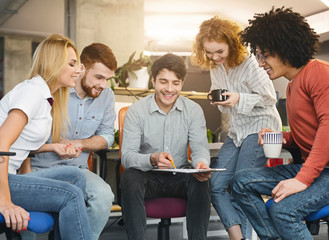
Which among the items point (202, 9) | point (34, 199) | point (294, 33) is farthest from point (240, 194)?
point (202, 9)

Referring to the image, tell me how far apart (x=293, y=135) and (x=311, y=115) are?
8.1 inches

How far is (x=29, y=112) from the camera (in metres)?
1.83

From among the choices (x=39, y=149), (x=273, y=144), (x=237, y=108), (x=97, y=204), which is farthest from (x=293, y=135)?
(x=39, y=149)

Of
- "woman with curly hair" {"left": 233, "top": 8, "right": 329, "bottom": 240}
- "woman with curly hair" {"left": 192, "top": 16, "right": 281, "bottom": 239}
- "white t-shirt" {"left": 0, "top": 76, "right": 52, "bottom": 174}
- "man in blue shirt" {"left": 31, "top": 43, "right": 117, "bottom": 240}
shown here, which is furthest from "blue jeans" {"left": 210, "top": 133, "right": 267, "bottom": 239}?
"white t-shirt" {"left": 0, "top": 76, "right": 52, "bottom": 174}

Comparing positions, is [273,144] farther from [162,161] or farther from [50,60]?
[50,60]

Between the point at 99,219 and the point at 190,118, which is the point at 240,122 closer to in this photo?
the point at 190,118

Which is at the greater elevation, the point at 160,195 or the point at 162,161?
the point at 162,161

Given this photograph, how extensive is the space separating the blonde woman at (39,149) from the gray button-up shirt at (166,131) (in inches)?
18.9

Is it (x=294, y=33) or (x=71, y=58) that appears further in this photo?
(x=71, y=58)

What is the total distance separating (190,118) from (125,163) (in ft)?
1.72

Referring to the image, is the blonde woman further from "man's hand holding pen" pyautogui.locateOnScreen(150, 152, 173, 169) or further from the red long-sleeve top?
the red long-sleeve top

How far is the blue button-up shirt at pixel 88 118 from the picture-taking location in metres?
2.69

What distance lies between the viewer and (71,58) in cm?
225

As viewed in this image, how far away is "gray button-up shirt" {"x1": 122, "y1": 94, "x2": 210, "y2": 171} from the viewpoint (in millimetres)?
2561
